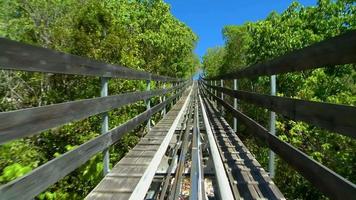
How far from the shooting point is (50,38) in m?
14.1

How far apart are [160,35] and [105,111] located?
3316 cm

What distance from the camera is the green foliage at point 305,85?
14.0 m

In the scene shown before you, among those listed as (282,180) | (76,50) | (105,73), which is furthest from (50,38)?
(105,73)

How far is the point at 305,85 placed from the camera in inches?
847

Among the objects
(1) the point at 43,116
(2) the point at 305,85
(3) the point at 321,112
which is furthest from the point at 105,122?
(2) the point at 305,85

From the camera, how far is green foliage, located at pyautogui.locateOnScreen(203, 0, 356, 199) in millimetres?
13998

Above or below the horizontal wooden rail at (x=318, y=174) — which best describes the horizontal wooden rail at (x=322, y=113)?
above

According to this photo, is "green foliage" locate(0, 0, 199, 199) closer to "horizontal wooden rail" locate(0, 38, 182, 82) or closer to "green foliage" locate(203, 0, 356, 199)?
"horizontal wooden rail" locate(0, 38, 182, 82)

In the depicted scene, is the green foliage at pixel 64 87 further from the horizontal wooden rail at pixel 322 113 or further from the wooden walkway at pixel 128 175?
the horizontal wooden rail at pixel 322 113

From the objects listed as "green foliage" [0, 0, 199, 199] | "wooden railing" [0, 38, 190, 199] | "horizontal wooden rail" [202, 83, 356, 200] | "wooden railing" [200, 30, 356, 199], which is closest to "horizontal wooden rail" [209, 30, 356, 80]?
"wooden railing" [200, 30, 356, 199]

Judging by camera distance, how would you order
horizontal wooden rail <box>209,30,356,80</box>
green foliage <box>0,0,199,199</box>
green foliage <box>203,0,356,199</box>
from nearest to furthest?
horizontal wooden rail <box>209,30,356,80</box> → green foliage <box>0,0,199,199</box> → green foliage <box>203,0,356,199</box>

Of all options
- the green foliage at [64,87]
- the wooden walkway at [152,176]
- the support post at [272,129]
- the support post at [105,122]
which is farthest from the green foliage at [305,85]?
the support post at [105,122]

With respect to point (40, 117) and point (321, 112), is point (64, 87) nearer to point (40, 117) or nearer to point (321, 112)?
point (40, 117)

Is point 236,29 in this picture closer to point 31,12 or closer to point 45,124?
point 31,12
